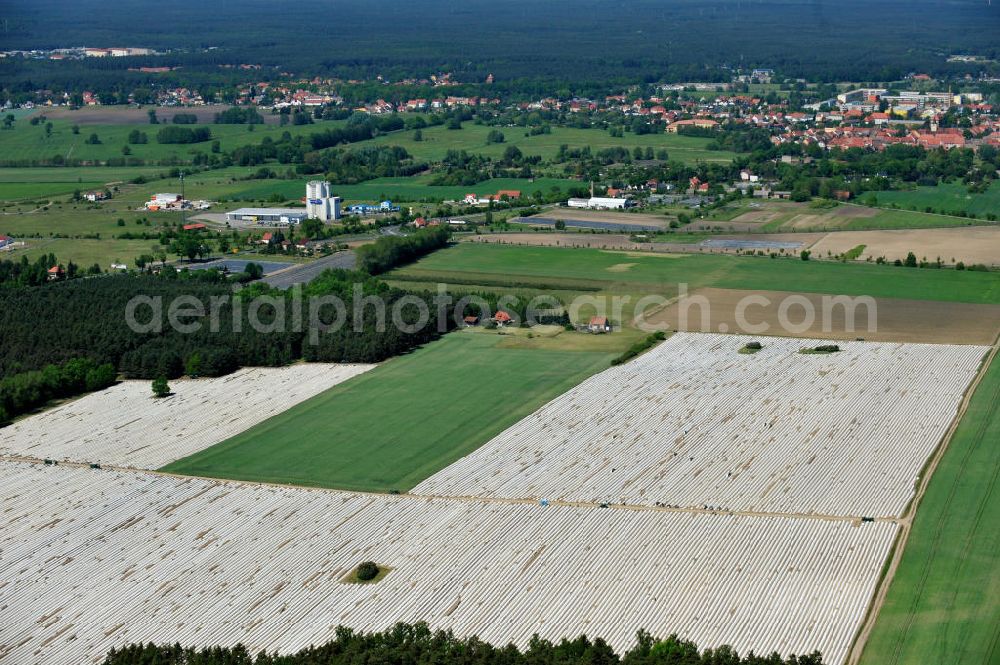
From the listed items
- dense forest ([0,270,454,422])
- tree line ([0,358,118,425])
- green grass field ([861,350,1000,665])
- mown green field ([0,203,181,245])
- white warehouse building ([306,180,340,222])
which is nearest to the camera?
green grass field ([861,350,1000,665])

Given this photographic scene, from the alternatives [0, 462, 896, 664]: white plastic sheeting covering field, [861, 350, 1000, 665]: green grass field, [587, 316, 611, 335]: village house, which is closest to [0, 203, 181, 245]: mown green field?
[587, 316, 611, 335]: village house

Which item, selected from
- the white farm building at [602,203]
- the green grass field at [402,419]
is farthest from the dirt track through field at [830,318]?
the white farm building at [602,203]

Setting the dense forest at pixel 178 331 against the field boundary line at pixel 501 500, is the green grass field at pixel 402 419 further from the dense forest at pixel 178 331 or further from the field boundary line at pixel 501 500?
the dense forest at pixel 178 331

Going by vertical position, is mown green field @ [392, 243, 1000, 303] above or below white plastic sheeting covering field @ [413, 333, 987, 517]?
above

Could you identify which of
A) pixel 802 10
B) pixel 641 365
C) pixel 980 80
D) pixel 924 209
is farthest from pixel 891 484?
pixel 802 10

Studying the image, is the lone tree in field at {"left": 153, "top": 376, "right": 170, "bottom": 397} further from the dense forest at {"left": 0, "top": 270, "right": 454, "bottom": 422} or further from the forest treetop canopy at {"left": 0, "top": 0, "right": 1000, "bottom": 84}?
the forest treetop canopy at {"left": 0, "top": 0, "right": 1000, "bottom": 84}
